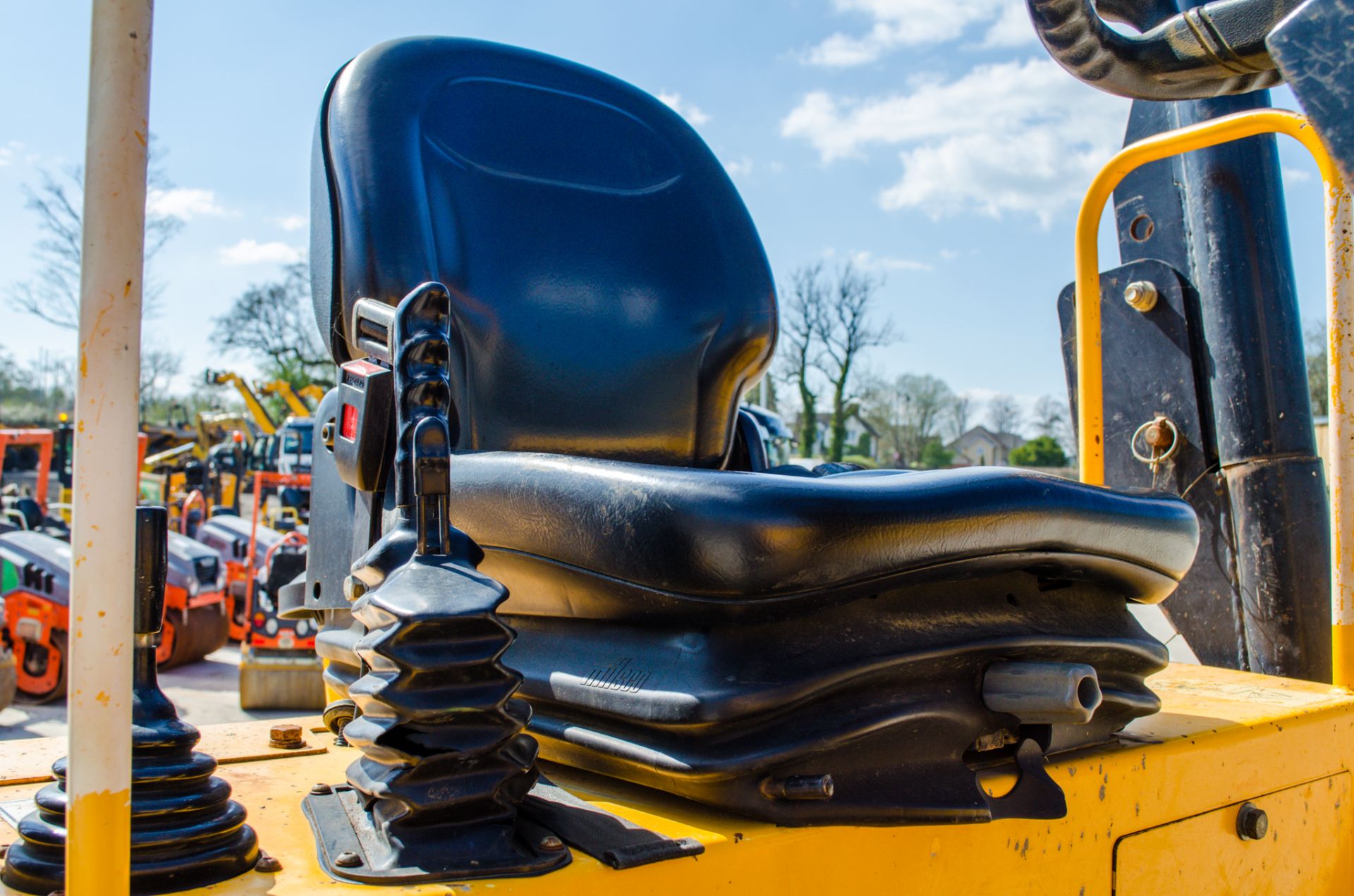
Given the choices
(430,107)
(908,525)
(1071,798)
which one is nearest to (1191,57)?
(908,525)

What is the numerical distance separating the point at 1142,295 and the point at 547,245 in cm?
121

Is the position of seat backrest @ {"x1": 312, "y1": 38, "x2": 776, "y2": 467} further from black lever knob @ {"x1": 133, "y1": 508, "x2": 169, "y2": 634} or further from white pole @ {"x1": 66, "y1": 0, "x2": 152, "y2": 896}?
white pole @ {"x1": 66, "y1": 0, "x2": 152, "y2": 896}

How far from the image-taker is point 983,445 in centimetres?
5238

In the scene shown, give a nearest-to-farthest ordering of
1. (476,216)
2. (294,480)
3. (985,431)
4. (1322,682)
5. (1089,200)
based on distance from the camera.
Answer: (476,216)
(1322,682)
(1089,200)
(294,480)
(985,431)

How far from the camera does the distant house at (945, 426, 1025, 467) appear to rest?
142ft

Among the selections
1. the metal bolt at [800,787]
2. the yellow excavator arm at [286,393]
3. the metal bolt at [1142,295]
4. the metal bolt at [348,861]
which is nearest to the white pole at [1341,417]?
the metal bolt at [1142,295]

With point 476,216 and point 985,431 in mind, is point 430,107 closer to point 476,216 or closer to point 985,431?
point 476,216

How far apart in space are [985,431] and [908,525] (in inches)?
2164

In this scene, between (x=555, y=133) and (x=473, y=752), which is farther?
(x=555, y=133)

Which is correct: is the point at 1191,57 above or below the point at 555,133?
below

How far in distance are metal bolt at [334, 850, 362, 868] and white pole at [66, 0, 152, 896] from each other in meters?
0.22

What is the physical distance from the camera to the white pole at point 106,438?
0.54m

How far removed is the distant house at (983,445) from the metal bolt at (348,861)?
40.0m

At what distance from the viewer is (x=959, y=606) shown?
101 centimetres
